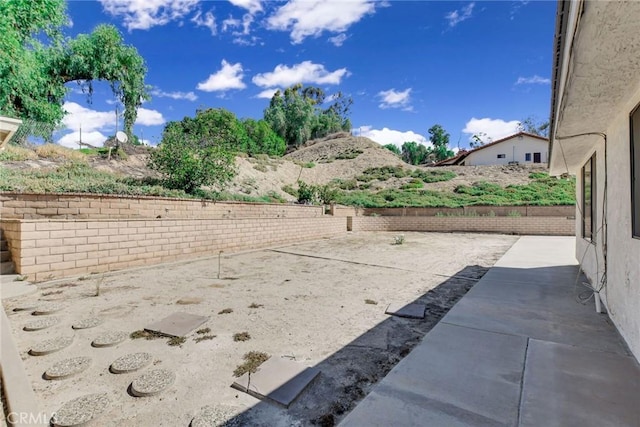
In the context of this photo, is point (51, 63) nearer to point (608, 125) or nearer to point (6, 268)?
point (6, 268)

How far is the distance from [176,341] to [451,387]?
7.88 ft

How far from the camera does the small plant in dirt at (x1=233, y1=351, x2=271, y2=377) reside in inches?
90.5

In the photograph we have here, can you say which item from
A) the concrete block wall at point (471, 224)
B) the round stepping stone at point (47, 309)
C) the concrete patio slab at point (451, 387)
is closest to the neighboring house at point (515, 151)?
the concrete block wall at point (471, 224)

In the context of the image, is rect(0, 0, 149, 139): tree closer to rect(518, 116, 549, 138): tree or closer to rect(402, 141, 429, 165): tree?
rect(402, 141, 429, 165): tree

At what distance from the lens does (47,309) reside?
142 inches

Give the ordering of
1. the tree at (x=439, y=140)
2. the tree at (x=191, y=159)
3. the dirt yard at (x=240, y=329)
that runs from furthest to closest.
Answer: the tree at (x=439, y=140)
the tree at (x=191, y=159)
the dirt yard at (x=240, y=329)

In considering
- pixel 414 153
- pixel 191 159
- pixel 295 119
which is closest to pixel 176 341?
pixel 191 159

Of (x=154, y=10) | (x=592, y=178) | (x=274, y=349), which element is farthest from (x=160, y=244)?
(x=154, y=10)

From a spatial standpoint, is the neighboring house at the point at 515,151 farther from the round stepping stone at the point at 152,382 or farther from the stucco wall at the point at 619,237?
the round stepping stone at the point at 152,382

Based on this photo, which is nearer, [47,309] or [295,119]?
[47,309]

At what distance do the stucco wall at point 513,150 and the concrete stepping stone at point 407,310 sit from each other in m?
37.5

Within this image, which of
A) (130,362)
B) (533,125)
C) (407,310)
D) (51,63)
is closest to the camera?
(130,362)

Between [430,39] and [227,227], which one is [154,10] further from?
[430,39]

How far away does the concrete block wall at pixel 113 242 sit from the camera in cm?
481
